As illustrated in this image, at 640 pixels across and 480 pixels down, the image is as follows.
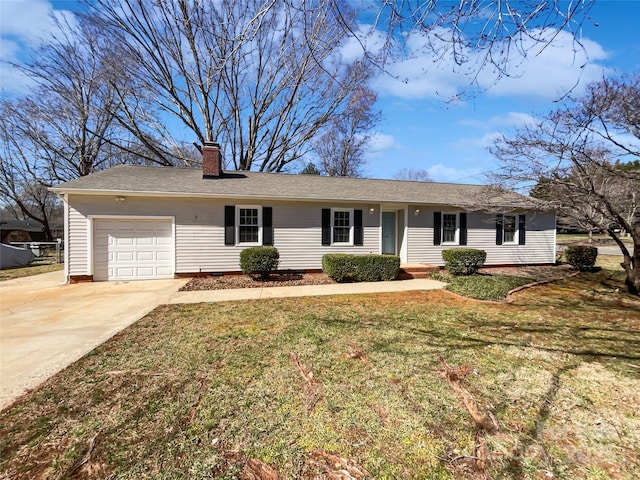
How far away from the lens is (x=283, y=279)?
31.8 ft

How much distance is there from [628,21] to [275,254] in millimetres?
8294

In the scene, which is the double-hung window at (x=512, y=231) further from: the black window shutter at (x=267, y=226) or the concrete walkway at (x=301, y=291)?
the black window shutter at (x=267, y=226)

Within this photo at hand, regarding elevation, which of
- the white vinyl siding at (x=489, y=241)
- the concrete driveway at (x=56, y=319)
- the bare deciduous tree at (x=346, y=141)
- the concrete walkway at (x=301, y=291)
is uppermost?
the bare deciduous tree at (x=346, y=141)

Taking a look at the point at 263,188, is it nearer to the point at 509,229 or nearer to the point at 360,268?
the point at 360,268

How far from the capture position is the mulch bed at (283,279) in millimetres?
8578

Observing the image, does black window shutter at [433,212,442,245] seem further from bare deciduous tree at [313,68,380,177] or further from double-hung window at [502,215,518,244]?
bare deciduous tree at [313,68,380,177]

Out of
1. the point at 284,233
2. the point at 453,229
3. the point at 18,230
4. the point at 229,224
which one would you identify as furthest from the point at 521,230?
the point at 18,230

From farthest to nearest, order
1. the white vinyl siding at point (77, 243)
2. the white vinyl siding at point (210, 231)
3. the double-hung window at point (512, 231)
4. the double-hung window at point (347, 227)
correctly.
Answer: the double-hung window at point (512, 231) → the double-hung window at point (347, 227) → the white vinyl siding at point (210, 231) → the white vinyl siding at point (77, 243)

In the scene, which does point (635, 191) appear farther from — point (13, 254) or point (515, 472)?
point (13, 254)

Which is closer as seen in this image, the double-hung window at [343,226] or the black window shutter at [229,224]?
the black window shutter at [229,224]

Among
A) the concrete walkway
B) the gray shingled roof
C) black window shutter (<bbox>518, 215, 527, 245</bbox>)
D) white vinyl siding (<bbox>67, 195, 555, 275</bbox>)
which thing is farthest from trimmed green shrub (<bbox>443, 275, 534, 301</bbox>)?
black window shutter (<bbox>518, 215, 527, 245</bbox>)

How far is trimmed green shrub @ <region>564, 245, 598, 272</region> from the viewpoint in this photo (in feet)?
37.6

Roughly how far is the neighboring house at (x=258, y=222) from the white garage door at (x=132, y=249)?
0.10 feet

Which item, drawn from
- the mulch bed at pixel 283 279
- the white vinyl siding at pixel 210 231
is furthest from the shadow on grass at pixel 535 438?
the white vinyl siding at pixel 210 231
